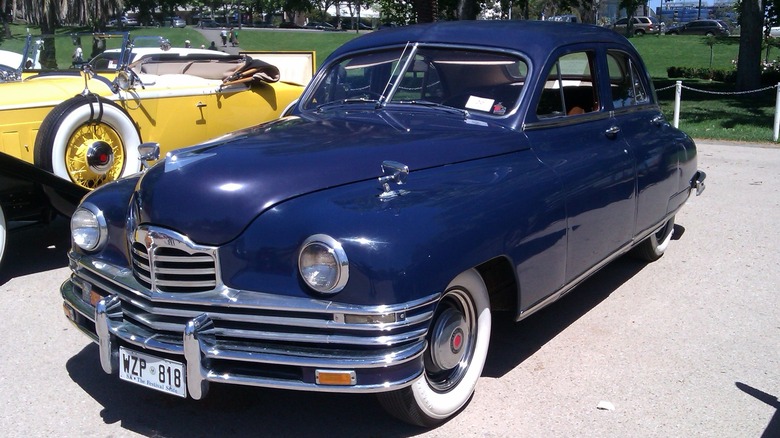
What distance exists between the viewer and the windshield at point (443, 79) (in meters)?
4.45

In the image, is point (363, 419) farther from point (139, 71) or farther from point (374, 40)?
point (139, 71)

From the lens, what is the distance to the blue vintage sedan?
3088 mm

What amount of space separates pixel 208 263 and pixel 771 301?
396 cm

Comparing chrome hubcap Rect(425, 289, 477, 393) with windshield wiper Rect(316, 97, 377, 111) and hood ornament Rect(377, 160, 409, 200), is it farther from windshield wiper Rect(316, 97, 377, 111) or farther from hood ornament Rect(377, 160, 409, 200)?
windshield wiper Rect(316, 97, 377, 111)

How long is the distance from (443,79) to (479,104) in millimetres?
298

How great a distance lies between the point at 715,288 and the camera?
18.6ft

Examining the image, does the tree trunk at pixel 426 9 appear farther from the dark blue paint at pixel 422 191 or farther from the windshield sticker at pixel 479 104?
the windshield sticker at pixel 479 104

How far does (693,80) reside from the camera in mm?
25094

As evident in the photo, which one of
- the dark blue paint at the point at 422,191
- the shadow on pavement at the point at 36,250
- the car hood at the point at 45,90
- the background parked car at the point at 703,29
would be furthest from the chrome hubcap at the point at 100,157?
the background parked car at the point at 703,29

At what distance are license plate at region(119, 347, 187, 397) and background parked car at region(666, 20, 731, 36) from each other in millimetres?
51708

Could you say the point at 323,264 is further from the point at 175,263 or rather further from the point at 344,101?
the point at 344,101

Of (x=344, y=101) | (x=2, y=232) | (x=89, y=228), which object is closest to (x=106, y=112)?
(x=2, y=232)

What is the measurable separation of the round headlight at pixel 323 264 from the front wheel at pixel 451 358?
0.58 m

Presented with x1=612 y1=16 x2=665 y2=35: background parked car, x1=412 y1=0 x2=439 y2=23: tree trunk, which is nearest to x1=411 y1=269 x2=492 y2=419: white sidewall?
x1=412 y1=0 x2=439 y2=23: tree trunk
